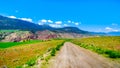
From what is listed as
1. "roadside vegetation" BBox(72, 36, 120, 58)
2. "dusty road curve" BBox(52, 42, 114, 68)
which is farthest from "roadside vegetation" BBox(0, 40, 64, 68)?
"roadside vegetation" BBox(72, 36, 120, 58)

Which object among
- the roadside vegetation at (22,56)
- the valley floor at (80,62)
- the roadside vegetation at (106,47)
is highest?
the roadside vegetation at (106,47)

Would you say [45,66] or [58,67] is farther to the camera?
[45,66]

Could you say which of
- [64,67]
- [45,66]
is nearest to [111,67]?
[64,67]

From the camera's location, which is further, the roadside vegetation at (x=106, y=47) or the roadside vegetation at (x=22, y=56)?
the roadside vegetation at (x=106, y=47)

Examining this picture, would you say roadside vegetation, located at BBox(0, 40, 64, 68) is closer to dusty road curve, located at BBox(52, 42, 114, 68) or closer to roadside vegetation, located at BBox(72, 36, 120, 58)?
dusty road curve, located at BBox(52, 42, 114, 68)

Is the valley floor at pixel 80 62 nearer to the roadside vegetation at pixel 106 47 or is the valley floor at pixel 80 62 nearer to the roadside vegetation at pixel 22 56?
the roadside vegetation at pixel 22 56

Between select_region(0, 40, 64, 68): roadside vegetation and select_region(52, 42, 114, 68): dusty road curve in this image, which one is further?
select_region(0, 40, 64, 68): roadside vegetation

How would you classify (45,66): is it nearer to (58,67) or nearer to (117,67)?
(58,67)

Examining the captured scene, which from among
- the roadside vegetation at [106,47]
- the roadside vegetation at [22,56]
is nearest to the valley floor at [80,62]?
the roadside vegetation at [22,56]

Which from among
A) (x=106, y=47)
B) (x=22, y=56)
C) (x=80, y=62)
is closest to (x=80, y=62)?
(x=80, y=62)

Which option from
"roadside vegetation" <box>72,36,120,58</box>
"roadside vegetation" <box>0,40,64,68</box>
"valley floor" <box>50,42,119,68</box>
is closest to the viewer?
"valley floor" <box>50,42,119,68</box>

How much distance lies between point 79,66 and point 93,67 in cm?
159

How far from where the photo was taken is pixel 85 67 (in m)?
25.6

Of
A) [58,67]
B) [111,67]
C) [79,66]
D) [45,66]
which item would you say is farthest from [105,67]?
[45,66]
